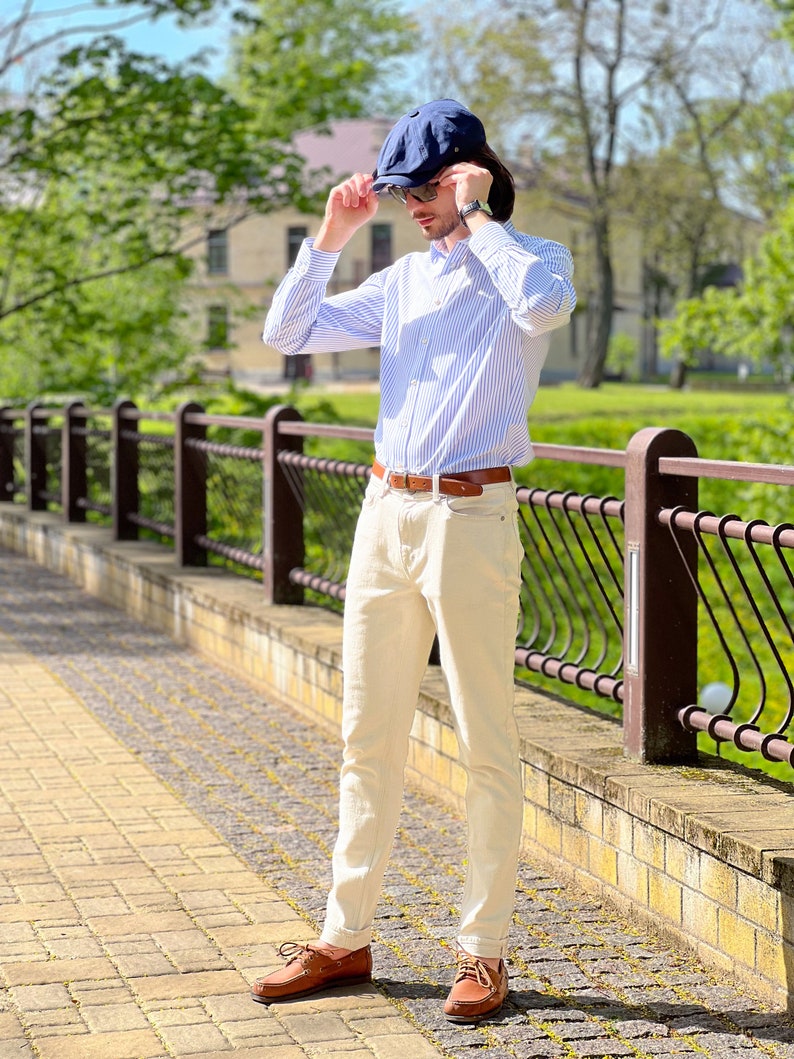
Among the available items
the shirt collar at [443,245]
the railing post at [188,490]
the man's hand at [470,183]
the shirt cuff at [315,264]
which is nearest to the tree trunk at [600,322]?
the railing post at [188,490]

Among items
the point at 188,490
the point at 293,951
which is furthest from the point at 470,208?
the point at 188,490

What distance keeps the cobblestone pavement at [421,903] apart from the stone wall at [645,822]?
0.09 meters

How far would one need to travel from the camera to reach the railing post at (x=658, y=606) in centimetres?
489

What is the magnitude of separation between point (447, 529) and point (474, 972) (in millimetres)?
1099

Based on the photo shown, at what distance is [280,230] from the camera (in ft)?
217

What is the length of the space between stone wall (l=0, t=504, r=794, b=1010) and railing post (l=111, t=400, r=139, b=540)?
4959 mm

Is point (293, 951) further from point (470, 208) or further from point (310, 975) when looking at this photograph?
point (470, 208)

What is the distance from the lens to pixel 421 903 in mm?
4777

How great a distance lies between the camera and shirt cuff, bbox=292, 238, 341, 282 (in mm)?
4113

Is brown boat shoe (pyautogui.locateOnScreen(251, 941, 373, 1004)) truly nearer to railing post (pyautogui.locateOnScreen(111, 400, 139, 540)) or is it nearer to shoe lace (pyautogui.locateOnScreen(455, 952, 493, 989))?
shoe lace (pyautogui.locateOnScreen(455, 952, 493, 989))

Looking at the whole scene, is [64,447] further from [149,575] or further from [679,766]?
[679,766]

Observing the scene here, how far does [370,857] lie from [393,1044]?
19.4 inches

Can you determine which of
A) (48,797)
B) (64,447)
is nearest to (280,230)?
(64,447)

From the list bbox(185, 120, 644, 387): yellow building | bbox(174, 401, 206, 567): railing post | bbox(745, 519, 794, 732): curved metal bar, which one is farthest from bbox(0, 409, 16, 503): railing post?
bbox(185, 120, 644, 387): yellow building
